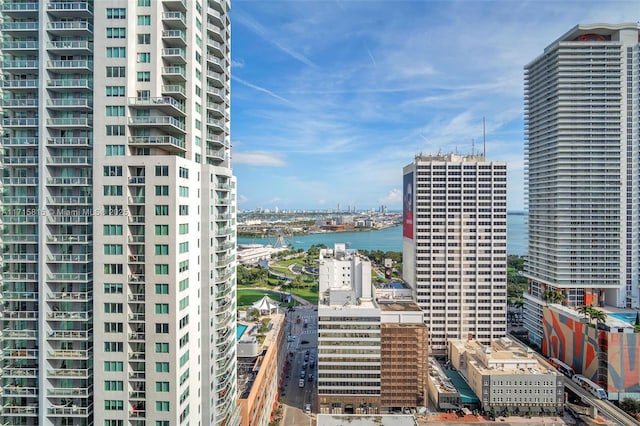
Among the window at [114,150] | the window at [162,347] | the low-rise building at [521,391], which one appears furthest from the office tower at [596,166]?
the window at [114,150]

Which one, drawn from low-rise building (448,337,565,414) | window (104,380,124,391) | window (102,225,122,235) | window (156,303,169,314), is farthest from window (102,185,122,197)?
low-rise building (448,337,565,414)

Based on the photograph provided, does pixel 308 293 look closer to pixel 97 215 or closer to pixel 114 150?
pixel 97 215

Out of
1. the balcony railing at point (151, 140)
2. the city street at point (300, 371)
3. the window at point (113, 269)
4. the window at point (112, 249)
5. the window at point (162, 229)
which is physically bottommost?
the city street at point (300, 371)

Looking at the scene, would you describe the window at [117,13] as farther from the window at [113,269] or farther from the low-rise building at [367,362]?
the low-rise building at [367,362]

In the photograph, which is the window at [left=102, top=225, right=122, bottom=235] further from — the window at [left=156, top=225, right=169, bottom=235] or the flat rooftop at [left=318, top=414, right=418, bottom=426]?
the flat rooftop at [left=318, top=414, right=418, bottom=426]

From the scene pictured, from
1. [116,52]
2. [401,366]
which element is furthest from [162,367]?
[401,366]

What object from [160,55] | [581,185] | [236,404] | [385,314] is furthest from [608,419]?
[160,55]
